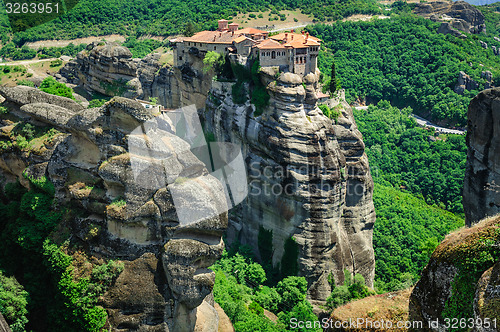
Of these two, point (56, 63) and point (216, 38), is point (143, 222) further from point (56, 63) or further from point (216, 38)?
point (56, 63)

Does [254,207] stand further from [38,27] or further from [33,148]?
[38,27]

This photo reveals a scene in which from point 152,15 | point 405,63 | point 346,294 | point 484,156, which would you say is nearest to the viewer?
point 484,156

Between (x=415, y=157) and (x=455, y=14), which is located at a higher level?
(x=455, y=14)

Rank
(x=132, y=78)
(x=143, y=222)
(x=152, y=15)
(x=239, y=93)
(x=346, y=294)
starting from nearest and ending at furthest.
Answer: (x=143, y=222), (x=346, y=294), (x=239, y=93), (x=132, y=78), (x=152, y=15)

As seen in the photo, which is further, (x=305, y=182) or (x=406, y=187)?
(x=406, y=187)

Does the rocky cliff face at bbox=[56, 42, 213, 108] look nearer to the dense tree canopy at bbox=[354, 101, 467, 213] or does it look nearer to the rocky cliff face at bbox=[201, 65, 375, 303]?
the rocky cliff face at bbox=[201, 65, 375, 303]

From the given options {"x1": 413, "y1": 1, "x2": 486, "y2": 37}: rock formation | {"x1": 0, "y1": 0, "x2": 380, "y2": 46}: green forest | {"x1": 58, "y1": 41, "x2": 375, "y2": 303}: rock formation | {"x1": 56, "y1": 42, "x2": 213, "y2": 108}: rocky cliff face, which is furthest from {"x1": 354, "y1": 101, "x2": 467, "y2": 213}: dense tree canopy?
{"x1": 413, "y1": 1, "x2": 486, "y2": 37}: rock formation

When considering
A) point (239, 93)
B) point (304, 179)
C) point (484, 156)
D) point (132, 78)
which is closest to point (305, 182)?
point (304, 179)
